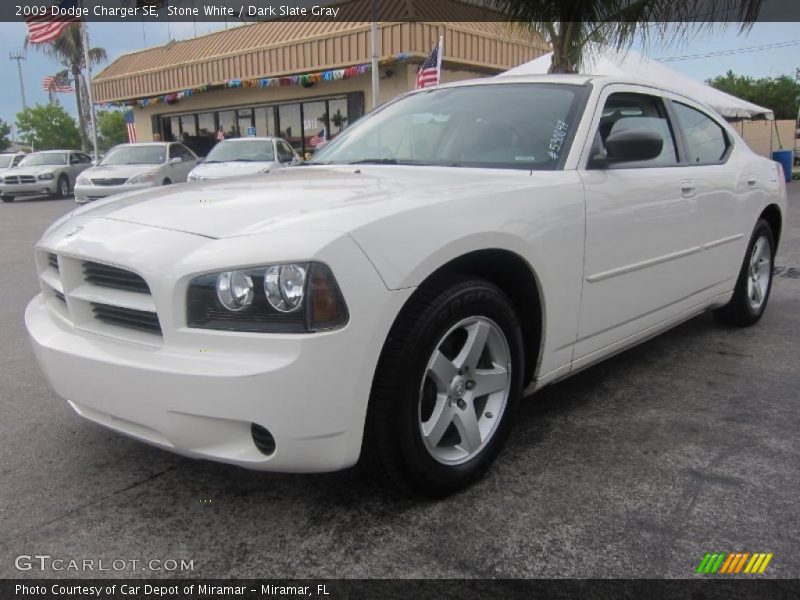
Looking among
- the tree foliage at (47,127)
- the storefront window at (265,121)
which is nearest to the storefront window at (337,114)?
the storefront window at (265,121)

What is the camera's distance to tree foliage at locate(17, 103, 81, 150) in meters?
67.4

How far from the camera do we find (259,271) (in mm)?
1970

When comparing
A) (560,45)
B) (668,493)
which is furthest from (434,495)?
(560,45)

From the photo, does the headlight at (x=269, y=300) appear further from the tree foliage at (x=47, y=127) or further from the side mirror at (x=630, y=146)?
the tree foliage at (x=47, y=127)

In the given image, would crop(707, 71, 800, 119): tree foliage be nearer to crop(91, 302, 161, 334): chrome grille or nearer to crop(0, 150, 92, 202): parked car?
crop(0, 150, 92, 202): parked car

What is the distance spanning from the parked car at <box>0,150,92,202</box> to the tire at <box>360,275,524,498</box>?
826 inches

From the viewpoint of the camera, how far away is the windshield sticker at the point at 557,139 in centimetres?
292

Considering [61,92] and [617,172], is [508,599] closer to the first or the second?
[617,172]

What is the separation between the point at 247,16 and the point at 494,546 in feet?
67.1

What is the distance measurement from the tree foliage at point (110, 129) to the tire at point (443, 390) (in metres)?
79.2

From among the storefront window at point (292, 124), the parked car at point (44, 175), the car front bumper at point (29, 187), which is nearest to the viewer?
the car front bumper at point (29, 187)

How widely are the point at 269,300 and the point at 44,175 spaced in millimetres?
21184

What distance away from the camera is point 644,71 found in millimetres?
14133

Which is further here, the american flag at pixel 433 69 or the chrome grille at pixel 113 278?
the american flag at pixel 433 69
